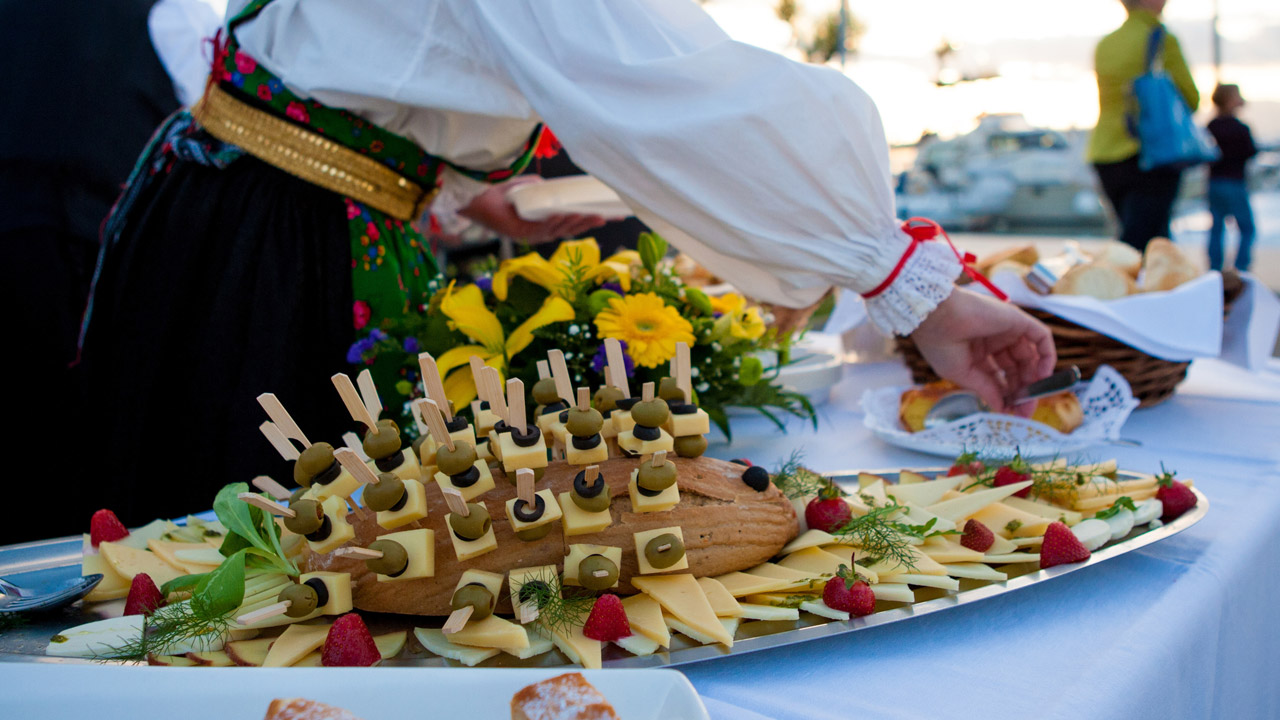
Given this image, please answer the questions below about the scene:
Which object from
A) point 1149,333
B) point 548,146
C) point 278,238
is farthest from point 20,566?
point 1149,333

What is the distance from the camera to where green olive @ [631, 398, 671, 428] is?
0.58m

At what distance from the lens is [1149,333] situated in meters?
1.13

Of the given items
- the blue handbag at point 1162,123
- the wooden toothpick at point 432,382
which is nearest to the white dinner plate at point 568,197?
the wooden toothpick at point 432,382

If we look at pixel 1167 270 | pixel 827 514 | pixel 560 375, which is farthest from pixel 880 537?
pixel 1167 270

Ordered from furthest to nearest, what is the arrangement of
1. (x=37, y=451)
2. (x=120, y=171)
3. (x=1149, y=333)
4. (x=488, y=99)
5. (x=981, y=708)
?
1. (x=120, y=171)
2. (x=37, y=451)
3. (x=1149, y=333)
4. (x=488, y=99)
5. (x=981, y=708)

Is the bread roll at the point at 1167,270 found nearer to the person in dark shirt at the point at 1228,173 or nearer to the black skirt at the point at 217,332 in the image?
the black skirt at the point at 217,332

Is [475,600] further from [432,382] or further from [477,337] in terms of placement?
[477,337]

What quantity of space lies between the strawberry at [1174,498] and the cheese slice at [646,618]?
1.57 ft

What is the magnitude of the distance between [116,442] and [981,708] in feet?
3.81

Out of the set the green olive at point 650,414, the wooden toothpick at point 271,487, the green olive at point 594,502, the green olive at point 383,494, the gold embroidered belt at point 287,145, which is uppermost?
the gold embroidered belt at point 287,145

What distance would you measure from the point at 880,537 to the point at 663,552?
6.7 inches

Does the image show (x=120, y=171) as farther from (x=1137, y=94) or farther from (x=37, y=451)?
(x=1137, y=94)

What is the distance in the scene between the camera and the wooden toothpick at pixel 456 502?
51 cm

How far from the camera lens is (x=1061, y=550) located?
619 millimetres
